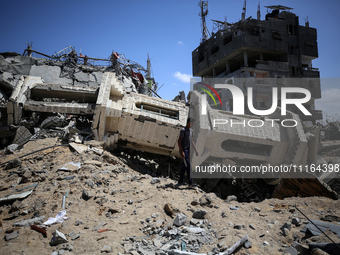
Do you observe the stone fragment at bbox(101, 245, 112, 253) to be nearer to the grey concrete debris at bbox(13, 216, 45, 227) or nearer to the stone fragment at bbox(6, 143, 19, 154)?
the grey concrete debris at bbox(13, 216, 45, 227)

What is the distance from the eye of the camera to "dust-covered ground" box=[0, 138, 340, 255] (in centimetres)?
290

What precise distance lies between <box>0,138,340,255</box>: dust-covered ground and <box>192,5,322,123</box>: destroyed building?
66.6 ft

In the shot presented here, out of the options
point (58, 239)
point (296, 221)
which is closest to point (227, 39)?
point (296, 221)

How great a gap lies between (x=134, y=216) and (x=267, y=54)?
28.4m

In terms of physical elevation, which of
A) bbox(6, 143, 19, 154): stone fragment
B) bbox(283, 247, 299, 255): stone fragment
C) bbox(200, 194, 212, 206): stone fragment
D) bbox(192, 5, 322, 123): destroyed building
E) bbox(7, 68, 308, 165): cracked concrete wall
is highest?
bbox(192, 5, 322, 123): destroyed building

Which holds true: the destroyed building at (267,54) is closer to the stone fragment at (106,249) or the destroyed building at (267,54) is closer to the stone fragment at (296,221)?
the stone fragment at (296,221)

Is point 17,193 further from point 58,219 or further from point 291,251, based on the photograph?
point 291,251

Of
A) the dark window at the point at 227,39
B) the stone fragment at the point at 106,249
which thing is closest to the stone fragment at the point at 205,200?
the stone fragment at the point at 106,249

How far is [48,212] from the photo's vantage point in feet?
12.2

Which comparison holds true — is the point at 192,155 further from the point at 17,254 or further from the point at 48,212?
the point at 17,254

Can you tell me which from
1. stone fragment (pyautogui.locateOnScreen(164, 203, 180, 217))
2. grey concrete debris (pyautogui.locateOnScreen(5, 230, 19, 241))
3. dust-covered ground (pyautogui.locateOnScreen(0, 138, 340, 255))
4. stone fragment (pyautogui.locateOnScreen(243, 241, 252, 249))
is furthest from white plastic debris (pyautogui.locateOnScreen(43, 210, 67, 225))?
stone fragment (pyautogui.locateOnScreen(243, 241, 252, 249))

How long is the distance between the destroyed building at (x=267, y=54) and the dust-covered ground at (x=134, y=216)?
20.3m

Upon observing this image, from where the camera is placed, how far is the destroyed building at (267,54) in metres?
24.6

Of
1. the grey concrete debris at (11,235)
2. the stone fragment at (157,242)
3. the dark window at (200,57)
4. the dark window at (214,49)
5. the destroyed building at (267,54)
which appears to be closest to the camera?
the stone fragment at (157,242)
